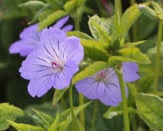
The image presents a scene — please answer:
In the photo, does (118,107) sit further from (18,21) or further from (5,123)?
(18,21)

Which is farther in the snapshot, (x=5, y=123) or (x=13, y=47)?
(x=13, y=47)

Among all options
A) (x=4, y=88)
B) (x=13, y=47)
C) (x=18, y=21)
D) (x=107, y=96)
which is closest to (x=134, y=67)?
(x=107, y=96)

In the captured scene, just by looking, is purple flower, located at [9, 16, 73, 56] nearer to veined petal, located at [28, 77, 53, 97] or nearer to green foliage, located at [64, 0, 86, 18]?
green foliage, located at [64, 0, 86, 18]

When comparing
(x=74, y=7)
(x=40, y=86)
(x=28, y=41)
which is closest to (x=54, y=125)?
(x=40, y=86)

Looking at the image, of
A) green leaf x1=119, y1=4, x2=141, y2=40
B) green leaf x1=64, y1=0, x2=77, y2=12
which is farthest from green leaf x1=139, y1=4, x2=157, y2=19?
green leaf x1=64, y1=0, x2=77, y2=12

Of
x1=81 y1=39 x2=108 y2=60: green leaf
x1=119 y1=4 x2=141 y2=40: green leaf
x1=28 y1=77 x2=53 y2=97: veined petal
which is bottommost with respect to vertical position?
x1=28 y1=77 x2=53 y2=97: veined petal
